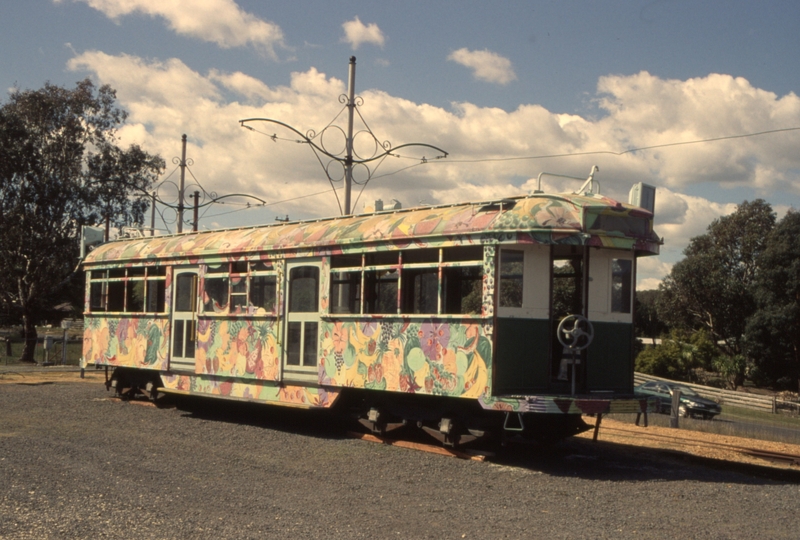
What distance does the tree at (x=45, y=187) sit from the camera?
31781 mm

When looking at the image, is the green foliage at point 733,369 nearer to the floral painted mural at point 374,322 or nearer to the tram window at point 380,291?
the floral painted mural at point 374,322

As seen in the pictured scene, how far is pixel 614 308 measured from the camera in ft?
35.1

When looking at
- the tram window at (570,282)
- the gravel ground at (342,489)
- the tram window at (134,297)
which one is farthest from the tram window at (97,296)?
the tram window at (570,282)

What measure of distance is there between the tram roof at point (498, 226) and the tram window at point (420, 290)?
404 mm

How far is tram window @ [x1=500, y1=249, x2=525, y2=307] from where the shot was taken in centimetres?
984

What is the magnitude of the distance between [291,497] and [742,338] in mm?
40221

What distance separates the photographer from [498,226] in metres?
9.81

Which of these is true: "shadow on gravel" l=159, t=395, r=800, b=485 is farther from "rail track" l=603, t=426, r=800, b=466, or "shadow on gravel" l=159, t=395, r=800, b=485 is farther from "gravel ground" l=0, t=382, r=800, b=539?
"rail track" l=603, t=426, r=800, b=466

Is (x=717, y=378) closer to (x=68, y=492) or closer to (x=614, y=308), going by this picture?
(x=614, y=308)

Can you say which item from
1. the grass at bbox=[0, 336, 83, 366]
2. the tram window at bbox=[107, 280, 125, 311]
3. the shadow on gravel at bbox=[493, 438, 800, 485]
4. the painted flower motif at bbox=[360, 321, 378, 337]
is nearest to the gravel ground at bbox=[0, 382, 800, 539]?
the shadow on gravel at bbox=[493, 438, 800, 485]

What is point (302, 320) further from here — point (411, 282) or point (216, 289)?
point (216, 289)

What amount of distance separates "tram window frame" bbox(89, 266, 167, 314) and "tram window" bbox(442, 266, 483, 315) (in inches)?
259

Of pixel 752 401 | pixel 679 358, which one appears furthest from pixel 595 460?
pixel 679 358

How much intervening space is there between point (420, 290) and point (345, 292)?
1.49 metres
